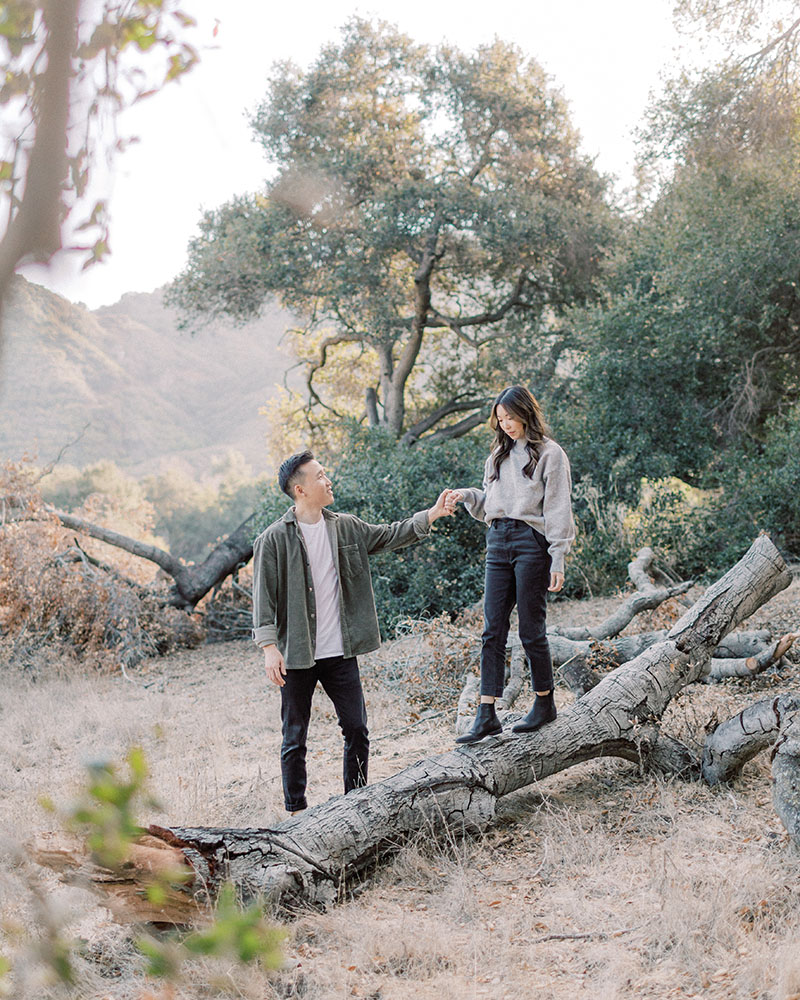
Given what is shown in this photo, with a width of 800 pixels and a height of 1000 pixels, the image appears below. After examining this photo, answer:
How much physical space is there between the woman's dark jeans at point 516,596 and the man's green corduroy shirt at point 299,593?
0.42 m

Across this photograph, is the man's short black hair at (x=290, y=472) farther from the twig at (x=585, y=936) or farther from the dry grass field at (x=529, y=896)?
the twig at (x=585, y=936)

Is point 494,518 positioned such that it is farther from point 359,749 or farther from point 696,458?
point 696,458

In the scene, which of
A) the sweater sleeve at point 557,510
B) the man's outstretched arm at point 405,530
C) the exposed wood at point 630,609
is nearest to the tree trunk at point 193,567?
the exposed wood at point 630,609

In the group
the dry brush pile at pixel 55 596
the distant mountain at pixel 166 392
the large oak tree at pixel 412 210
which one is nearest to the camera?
the dry brush pile at pixel 55 596

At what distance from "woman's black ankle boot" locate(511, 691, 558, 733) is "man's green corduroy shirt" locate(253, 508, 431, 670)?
844mm

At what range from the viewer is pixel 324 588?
408 cm

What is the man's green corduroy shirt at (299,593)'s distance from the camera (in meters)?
3.95

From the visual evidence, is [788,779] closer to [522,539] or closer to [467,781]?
[467,781]

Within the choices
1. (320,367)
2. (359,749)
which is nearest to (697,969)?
(359,749)

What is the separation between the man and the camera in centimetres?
398

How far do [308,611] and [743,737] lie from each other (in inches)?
85.9

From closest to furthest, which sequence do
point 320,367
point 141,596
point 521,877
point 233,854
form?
point 233,854, point 521,877, point 141,596, point 320,367

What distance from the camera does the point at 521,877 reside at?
3584 mm

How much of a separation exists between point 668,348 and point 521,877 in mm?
9475
